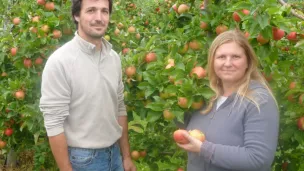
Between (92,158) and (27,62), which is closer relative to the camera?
(92,158)

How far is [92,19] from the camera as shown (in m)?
2.27

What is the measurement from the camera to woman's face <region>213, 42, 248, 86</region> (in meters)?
1.94

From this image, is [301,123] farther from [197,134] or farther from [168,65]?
[168,65]

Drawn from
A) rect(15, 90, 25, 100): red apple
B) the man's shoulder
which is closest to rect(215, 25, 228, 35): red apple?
the man's shoulder

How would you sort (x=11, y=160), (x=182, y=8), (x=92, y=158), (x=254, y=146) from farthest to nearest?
1. (x=11, y=160)
2. (x=182, y=8)
3. (x=92, y=158)
4. (x=254, y=146)

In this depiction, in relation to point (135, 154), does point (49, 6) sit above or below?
above

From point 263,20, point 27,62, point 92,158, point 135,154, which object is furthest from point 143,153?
point 263,20

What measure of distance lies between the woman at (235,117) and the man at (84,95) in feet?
1.74

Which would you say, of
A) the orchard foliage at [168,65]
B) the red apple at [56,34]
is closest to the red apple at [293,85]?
the orchard foliage at [168,65]

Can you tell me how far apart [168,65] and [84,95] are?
49 centimetres

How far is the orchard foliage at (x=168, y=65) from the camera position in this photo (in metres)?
2.09

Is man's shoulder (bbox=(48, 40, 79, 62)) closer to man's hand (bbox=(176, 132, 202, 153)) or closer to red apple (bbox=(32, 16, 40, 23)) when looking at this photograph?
man's hand (bbox=(176, 132, 202, 153))

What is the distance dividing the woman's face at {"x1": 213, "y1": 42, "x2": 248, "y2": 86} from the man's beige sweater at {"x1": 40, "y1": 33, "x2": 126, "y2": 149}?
0.69 m

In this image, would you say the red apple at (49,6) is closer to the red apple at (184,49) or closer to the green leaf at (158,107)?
the red apple at (184,49)
